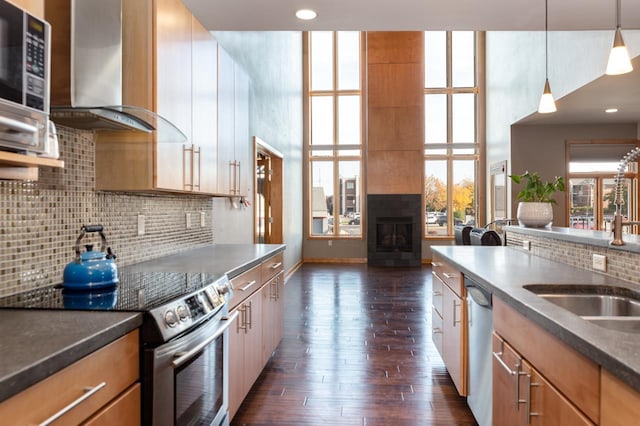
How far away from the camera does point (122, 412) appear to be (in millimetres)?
1253

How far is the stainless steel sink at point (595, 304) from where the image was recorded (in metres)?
1.77

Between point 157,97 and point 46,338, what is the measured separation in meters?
1.24

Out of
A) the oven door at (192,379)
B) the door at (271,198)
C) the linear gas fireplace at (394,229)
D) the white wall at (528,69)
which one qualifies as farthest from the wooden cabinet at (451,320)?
the linear gas fireplace at (394,229)

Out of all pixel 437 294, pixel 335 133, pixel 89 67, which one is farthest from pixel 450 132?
pixel 89 67

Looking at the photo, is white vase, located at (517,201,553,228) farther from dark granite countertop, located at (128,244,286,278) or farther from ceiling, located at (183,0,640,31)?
dark granite countertop, located at (128,244,286,278)

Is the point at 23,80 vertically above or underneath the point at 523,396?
above

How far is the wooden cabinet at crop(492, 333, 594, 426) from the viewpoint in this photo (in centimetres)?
126

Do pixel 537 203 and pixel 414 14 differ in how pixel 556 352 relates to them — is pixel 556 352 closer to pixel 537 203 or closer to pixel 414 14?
pixel 537 203

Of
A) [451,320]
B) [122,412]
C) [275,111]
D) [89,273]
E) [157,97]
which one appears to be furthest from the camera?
[275,111]

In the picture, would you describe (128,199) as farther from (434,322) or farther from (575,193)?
(575,193)

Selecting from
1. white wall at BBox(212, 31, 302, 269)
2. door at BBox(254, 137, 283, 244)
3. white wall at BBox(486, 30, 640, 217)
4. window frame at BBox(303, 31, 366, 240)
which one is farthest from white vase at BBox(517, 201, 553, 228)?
window frame at BBox(303, 31, 366, 240)

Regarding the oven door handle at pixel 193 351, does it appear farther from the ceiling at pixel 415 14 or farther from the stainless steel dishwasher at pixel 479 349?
the ceiling at pixel 415 14

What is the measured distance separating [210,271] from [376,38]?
7.83 meters

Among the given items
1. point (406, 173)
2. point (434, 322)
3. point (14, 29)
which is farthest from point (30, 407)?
point (406, 173)
